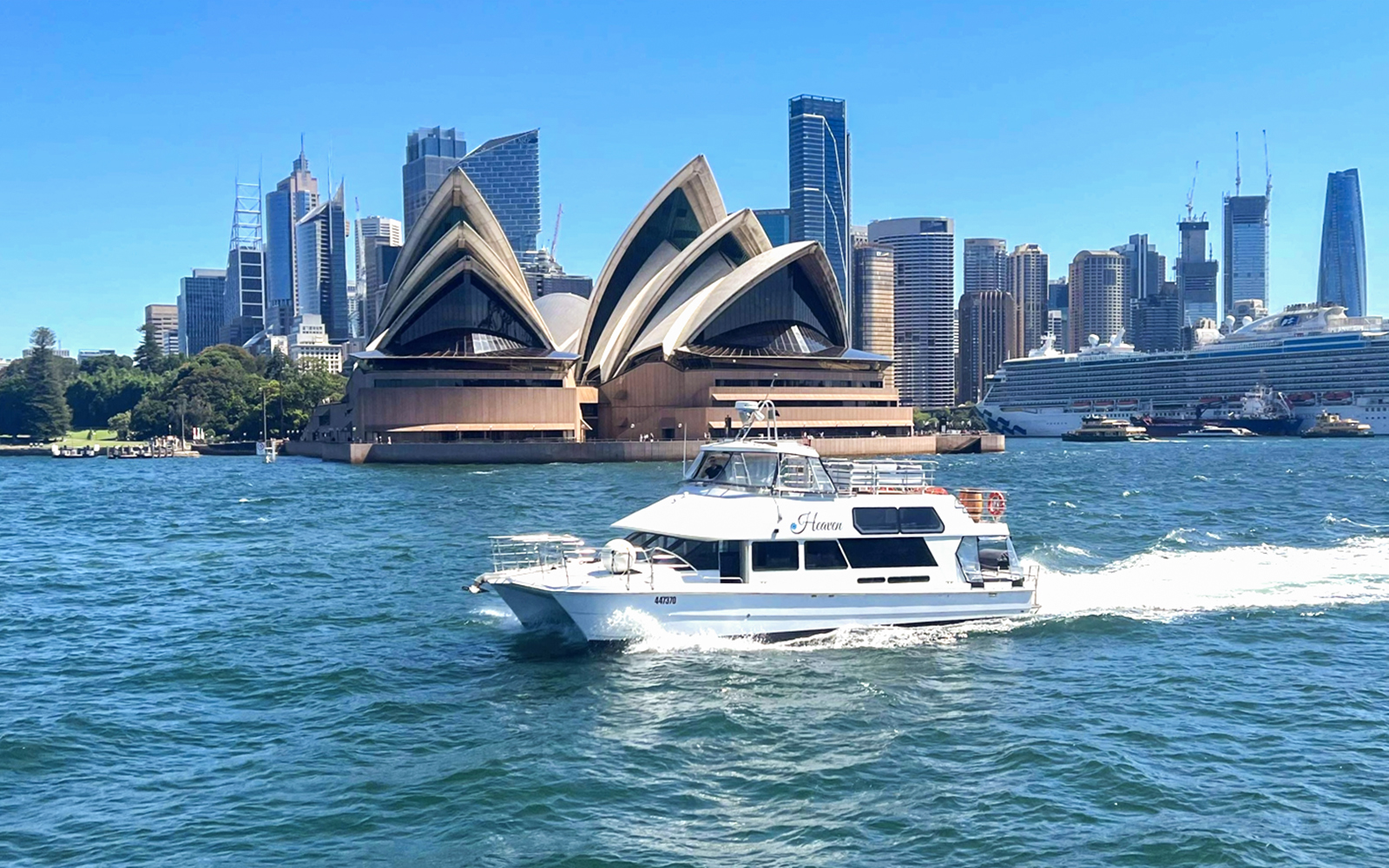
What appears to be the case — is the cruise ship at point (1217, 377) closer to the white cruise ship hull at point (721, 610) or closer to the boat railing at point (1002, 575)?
the boat railing at point (1002, 575)

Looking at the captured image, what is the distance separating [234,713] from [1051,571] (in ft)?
58.8

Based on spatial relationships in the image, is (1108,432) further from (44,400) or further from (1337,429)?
(44,400)

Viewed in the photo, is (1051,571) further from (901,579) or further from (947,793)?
(947,793)

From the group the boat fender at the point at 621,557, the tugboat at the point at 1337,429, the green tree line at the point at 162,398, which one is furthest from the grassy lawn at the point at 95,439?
the tugboat at the point at 1337,429

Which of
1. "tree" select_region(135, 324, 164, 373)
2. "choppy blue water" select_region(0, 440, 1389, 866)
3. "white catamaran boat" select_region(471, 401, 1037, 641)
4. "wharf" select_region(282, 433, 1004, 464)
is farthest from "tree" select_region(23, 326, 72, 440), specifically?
"white catamaran boat" select_region(471, 401, 1037, 641)

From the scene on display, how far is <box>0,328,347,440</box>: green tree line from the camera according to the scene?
378 ft

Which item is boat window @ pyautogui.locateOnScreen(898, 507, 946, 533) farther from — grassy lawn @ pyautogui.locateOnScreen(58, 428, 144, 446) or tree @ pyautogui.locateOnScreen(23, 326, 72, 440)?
tree @ pyautogui.locateOnScreen(23, 326, 72, 440)

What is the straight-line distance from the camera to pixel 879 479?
851 inches

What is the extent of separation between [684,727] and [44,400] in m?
126

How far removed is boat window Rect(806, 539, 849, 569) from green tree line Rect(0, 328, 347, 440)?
10271 cm

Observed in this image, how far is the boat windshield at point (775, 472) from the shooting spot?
20.8 metres

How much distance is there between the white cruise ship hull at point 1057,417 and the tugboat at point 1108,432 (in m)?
7.79

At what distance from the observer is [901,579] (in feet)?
66.5

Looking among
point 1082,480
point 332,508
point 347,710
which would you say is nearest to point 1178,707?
point 347,710
